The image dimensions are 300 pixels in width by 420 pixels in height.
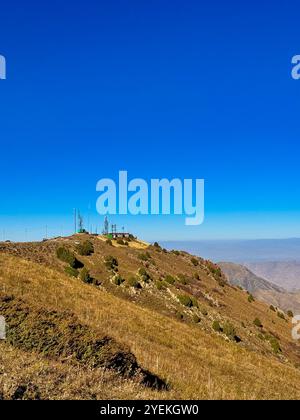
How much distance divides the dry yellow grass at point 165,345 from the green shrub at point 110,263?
1979 cm

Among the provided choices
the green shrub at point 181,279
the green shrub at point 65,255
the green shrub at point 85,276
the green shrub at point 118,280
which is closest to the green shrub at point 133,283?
the green shrub at point 118,280

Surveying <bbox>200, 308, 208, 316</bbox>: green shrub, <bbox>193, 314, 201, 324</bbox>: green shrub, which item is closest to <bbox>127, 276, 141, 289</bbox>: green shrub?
<bbox>193, 314, 201, 324</bbox>: green shrub

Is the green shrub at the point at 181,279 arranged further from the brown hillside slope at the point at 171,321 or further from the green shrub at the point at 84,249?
the green shrub at the point at 84,249

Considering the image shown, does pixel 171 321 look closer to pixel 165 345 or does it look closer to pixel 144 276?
pixel 165 345

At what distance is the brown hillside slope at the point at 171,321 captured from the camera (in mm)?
17611

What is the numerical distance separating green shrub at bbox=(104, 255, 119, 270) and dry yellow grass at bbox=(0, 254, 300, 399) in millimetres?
19795

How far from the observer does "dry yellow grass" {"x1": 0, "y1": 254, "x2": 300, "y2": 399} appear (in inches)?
632

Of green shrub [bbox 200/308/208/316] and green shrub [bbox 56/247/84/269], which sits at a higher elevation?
green shrub [bbox 56/247/84/269]

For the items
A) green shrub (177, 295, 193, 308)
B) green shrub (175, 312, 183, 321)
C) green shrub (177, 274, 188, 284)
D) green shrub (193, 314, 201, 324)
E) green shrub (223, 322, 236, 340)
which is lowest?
green shrub (223, 322, 236, 340)

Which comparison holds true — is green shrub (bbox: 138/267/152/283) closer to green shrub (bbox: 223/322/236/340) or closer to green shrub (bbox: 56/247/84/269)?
green shrub (bbox: 56/247/84/269)

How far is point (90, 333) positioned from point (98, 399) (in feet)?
10.8

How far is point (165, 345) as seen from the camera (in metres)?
24.5
